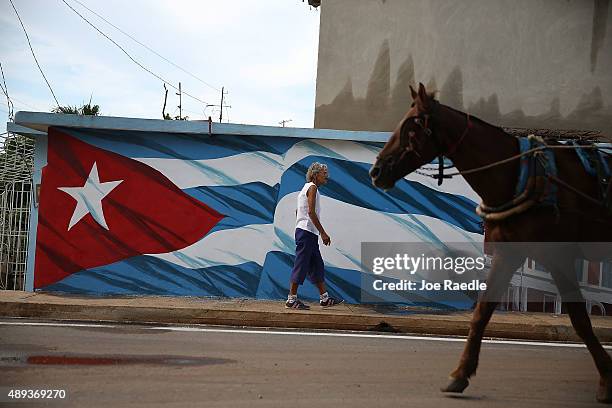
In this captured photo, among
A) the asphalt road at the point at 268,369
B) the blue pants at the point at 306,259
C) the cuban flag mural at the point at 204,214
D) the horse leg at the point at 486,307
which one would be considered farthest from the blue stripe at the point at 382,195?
the horse leg at the point at 486,307

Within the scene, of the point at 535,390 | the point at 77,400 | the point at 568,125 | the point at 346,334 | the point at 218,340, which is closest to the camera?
the point at 77,400

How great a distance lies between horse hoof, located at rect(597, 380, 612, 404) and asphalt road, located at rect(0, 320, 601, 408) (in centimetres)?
7

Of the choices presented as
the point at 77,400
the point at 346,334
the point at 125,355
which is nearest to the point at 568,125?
the point at 346,334

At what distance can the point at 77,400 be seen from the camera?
14.6 feet

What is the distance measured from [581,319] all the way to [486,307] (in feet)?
2.55

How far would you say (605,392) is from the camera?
4754 millimetres

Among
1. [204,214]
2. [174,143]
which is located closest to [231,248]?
[204,214]

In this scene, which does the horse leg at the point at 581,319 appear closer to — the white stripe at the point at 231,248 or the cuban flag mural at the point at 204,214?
the cuban flag mural at the point at 204,214

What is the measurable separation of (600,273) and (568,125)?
522cm

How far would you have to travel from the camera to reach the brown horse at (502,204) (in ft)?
15.4

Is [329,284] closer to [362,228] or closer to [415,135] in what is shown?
[362,228]

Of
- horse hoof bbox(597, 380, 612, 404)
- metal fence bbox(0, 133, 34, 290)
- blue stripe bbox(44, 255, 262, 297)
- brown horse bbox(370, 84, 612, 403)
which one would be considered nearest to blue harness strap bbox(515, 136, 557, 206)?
brown horse bbox(370, 84, 612, 403)

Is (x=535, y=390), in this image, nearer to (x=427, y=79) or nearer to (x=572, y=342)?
(x=572, y=342)

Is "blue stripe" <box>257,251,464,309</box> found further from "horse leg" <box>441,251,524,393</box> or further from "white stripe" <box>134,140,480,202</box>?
"horse leg" <box>441,251,524,393</box>
